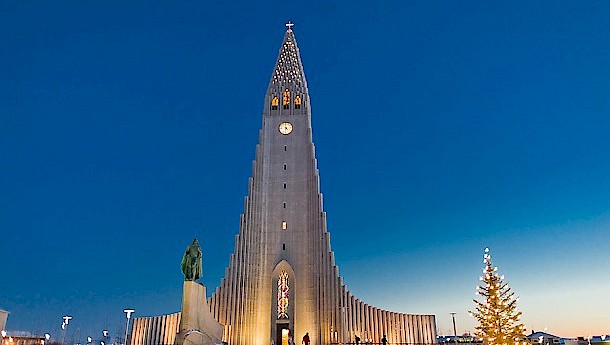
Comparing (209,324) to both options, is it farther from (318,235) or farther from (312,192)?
(312,192)

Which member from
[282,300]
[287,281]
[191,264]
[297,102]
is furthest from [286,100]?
[191,264]

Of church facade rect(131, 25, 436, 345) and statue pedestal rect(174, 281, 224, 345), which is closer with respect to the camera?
statue pedestal rect(174, 281, 224, 345)

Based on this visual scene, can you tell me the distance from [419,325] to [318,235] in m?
10.4

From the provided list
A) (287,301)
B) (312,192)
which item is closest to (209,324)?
(287,301)

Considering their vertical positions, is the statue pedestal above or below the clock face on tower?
below

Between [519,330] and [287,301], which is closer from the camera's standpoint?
[519,330]

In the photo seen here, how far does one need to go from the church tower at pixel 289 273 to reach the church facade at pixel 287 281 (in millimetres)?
71

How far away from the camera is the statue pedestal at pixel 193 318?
76.8 ft

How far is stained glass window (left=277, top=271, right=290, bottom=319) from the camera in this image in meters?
36.6

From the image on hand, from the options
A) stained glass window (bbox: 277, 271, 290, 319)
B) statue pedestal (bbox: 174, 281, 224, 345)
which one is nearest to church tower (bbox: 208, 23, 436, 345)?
stained glass window (bbox: 277, 271, 290, 319)

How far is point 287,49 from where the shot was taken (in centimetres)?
4522

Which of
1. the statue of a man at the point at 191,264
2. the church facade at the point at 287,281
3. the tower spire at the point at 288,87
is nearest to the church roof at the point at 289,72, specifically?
the tower spire at the point at 288,87

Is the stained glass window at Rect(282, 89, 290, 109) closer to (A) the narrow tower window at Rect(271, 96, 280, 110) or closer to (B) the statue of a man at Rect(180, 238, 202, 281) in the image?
(A) the narrow tower window at Rect(271, 96, 280, 110)

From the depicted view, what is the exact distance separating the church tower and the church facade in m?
0.07
